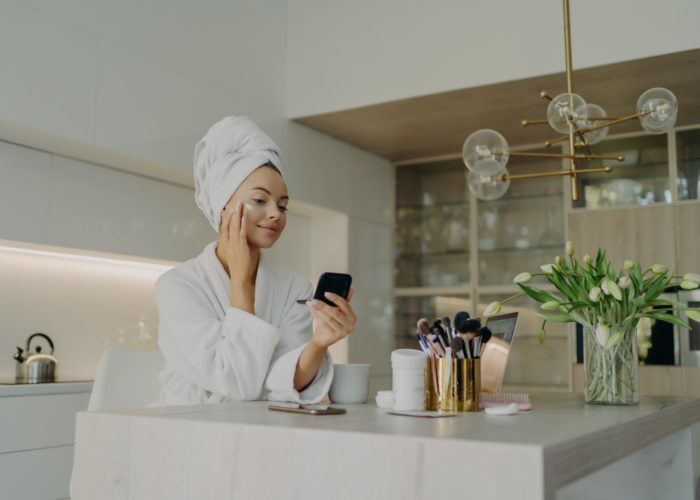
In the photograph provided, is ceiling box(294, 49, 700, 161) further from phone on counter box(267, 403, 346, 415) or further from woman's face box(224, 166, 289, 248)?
phone on counter box(267, 403, 346, 415)

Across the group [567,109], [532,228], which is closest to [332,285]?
[567,109]

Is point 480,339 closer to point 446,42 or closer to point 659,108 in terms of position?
point 659,108

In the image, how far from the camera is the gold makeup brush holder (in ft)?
4.07

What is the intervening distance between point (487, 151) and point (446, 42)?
1.57m

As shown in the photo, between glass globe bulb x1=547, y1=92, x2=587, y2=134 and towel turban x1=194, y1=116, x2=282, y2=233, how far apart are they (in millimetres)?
1004

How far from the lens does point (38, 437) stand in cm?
280

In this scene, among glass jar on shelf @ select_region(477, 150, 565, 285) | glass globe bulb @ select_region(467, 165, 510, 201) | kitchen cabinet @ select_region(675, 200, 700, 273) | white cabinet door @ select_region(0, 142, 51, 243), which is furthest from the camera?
glass jar on shelf @ select_region(477, 150, 565, 285)

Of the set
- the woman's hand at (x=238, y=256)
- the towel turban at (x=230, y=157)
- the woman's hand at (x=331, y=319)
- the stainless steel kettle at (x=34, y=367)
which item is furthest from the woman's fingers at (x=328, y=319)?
the stainless steel kettle at (x=34, y=367)

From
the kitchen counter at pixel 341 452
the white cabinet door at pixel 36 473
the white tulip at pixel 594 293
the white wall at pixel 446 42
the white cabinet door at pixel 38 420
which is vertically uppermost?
the white wall at pixel 446 42

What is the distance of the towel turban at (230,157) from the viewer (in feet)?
5.35

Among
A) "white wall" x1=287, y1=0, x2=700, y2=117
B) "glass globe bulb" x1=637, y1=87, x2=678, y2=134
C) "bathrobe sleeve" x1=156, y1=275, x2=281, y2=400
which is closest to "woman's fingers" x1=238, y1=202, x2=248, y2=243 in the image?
"bathrobe sleeve" x1=156, y1=275, x2=281, y2=400

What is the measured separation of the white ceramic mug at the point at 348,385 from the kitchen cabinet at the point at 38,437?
1761 mm

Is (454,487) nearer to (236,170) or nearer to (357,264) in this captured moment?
(236,170)

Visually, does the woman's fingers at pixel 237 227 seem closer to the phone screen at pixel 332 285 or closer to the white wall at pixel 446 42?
the phone screen at pixel 332 285
